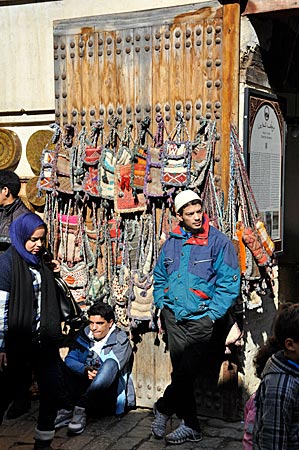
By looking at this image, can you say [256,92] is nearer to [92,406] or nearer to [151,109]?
[151,109]

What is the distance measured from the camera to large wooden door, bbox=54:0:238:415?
16.3 ft

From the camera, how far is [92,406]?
5145 mm

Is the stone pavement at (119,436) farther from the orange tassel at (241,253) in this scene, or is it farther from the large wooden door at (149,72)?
the orange tassel at (241,253)

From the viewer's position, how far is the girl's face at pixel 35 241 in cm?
429

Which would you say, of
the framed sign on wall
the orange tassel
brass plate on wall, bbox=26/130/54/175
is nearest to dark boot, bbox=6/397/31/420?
brass plate on wall, bbox=26/130/54/175

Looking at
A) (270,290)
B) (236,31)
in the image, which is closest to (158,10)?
(236,31)

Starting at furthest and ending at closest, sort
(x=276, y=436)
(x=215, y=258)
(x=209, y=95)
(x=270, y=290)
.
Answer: (x=270, y=290) < (x=209, y=95) < (x=215, y=258) < (x=276, y=436)

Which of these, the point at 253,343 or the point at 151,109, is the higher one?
the point at 151,109

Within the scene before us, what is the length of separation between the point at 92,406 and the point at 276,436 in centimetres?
270

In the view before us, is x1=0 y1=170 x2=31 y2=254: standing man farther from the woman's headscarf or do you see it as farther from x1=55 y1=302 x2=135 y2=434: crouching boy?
the woman's headscarf

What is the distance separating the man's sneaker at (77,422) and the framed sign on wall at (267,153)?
1.98m

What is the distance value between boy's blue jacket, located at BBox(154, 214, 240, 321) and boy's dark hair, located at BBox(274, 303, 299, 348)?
1.64 metres

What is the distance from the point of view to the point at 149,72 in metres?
5.23

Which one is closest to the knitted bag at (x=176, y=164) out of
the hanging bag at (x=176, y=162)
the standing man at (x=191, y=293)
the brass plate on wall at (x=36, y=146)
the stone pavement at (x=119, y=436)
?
the hanging bag at (x=176, y=162)
